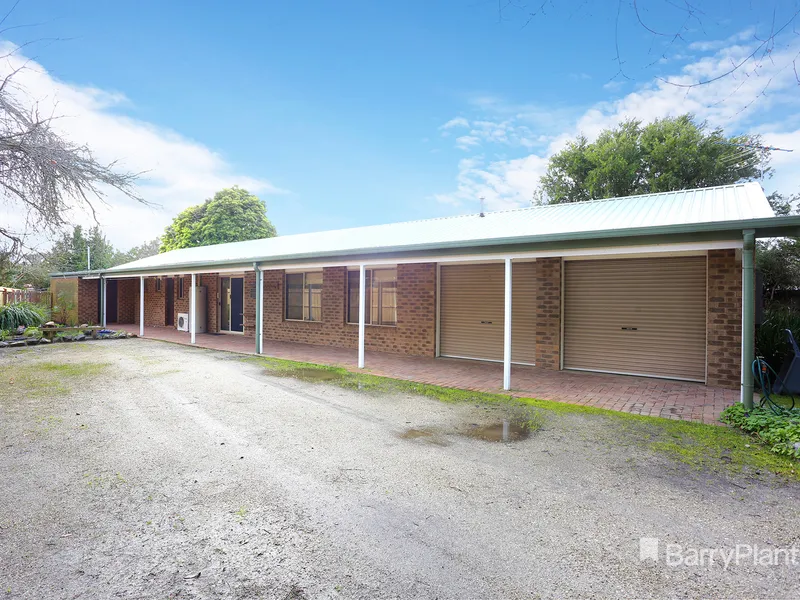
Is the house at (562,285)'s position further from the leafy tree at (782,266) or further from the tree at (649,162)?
the tree at (649,162)

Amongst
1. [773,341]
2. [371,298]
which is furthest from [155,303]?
[773,341]

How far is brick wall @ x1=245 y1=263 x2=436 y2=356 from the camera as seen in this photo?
35.9 feet

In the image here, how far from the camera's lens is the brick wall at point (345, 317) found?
1095 cm

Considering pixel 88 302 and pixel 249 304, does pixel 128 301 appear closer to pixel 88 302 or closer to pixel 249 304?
pixel 88 302

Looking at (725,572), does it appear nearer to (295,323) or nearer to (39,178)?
(39,178)

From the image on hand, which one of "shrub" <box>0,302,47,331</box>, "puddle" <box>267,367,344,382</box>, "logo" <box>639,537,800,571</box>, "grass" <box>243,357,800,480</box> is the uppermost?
"shrub" <box>0,302,47,331</box>

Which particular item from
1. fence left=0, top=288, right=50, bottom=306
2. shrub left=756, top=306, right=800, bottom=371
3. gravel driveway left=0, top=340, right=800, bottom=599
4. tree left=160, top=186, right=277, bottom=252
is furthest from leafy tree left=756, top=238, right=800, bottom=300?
tree left=160, top=186, right=277, bottom=252

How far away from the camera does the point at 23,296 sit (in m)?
18.3

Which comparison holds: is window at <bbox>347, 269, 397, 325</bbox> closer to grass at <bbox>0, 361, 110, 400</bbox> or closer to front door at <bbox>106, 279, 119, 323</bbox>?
grass at <bbox>0, 361, 110, 400</bbox>

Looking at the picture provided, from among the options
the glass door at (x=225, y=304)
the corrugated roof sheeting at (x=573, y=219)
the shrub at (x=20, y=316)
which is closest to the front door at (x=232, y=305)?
the glass door at (x=225, y=304)

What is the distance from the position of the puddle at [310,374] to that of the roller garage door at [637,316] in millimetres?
4810

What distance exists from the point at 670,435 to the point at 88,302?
22.6 m

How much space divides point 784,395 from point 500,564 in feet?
22.3

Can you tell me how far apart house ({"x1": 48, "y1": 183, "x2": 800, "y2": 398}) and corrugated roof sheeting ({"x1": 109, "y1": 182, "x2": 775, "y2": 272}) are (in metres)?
0.04
